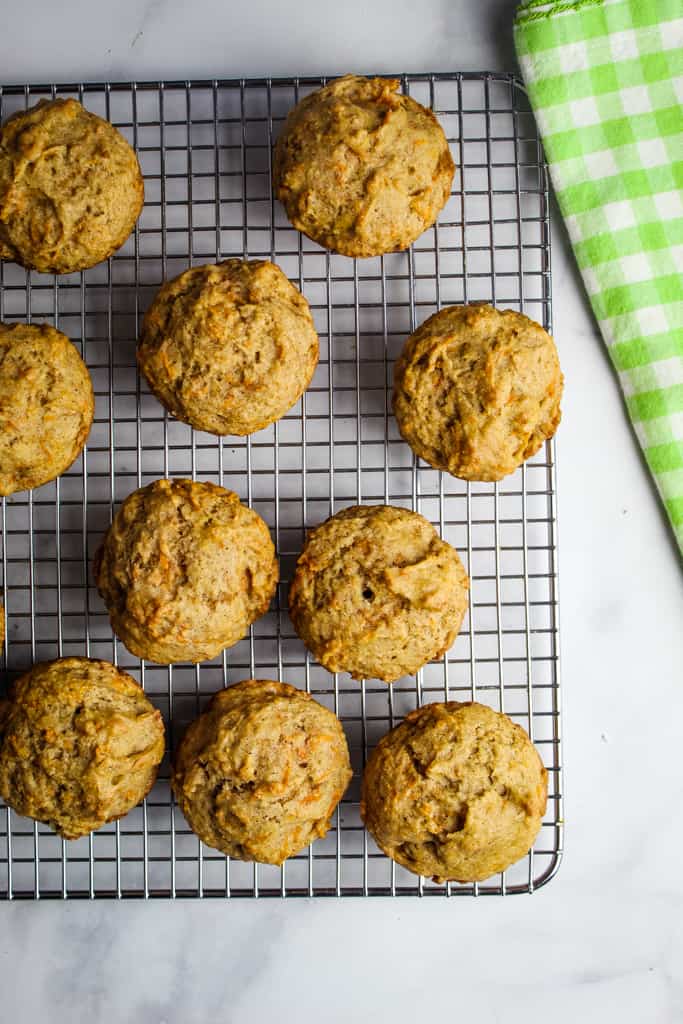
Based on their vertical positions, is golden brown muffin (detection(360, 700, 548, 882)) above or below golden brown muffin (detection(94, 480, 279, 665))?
below

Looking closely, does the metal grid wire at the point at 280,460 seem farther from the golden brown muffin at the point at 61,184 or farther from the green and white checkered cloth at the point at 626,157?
the golden brown muffin at the point at 61,184

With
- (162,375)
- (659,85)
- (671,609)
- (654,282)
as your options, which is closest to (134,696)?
(162,375)

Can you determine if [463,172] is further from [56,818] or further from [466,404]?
[56,818]

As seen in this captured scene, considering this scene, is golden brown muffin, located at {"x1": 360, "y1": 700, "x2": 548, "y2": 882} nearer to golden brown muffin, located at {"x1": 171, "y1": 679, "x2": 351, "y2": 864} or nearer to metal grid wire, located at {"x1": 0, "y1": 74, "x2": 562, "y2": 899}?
golden brown muffin, located at {"x1": 171, "y1": 679, "x2": 351, "y2": 864}

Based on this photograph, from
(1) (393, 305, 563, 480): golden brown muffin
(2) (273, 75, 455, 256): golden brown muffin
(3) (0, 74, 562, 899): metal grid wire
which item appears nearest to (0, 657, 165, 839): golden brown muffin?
(3) (0, 74, 562, 899): metal grid wire

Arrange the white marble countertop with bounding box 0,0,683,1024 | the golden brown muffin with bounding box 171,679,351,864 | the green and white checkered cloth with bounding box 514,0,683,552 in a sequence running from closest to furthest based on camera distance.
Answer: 1. the golden brown muffin with bounding box 171,679,351,864
2. the green and white checkered cloth with bounding box 514,0,683,552
3. the white marble countertop with bounding box 0,0,683,1024

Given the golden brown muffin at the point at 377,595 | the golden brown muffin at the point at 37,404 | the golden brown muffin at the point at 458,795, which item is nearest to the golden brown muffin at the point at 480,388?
the golden brown muffin at the point at 377,595
